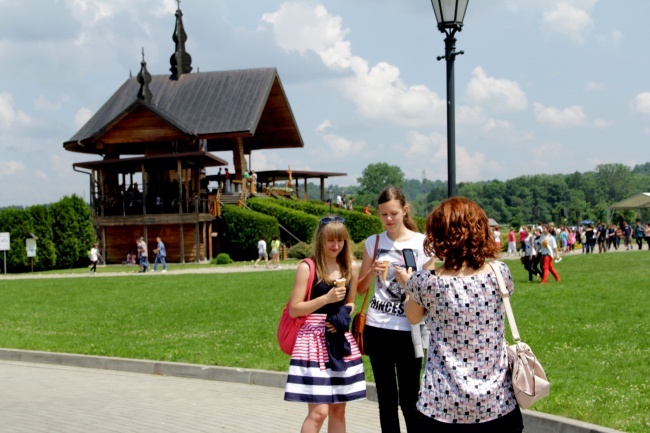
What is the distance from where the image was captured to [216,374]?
10.8 metres

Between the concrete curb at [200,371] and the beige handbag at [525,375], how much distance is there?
3.14 metres

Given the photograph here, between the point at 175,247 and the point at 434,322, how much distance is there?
42249 mm

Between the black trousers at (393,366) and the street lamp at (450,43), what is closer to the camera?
the black trousers at (393,366)

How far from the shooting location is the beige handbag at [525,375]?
3.82 metres

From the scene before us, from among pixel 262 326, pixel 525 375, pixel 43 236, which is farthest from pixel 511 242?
pixel 525 375

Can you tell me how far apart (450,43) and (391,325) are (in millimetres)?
3600

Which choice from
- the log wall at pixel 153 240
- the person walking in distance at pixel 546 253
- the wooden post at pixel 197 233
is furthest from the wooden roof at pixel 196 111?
the person walking in distance at pixel 546 253

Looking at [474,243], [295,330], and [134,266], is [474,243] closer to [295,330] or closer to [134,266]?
[295,330]

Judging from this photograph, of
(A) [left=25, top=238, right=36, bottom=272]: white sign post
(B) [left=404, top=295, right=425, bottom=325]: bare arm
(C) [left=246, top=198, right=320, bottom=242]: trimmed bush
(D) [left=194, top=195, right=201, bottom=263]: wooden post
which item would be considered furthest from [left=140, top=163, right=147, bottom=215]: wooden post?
(B) [left=404, top=295, right=425, bottom=325]: bare arm

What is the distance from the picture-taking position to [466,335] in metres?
3.90

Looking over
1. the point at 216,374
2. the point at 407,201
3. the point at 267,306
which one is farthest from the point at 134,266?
the point at 407,201

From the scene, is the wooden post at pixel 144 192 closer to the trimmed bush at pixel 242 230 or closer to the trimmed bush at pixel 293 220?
the trimmed bush at pixel 242 230

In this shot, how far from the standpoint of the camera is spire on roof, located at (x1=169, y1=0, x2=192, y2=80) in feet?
178

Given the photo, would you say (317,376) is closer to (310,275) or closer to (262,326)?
(310,275)
